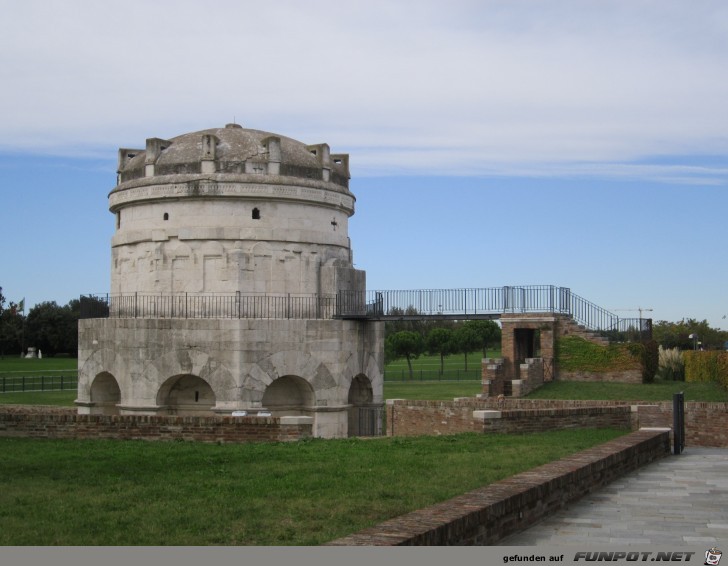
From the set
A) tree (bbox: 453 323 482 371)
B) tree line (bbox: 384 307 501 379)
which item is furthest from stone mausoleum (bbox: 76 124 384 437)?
tree (bbox: 453 323 482 371)

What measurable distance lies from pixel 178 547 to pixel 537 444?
9.34m

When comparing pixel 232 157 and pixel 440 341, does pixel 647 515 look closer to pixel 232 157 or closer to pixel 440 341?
pixel 232 157

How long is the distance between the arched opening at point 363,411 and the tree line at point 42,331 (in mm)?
54813

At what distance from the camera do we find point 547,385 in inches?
1102

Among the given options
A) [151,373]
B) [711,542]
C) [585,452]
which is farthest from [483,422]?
[151,373]

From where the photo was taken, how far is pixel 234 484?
1129 cm

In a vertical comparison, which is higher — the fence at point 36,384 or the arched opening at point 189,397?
the arched opening at point 189,397

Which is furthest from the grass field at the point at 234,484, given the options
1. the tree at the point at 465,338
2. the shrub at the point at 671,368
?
the tree at the point at 465,338

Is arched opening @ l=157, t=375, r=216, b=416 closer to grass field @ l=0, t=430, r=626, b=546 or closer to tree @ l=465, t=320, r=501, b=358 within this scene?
grass field @ l=0, t=430, r=626, b=546

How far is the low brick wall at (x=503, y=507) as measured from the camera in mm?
7941

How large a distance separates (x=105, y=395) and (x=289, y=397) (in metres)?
5.63

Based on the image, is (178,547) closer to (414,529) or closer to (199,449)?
(414,529)

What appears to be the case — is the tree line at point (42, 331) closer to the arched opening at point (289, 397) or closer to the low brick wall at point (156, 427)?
the arched opening at point (289, 397)

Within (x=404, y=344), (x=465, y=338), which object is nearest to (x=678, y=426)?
(x=404, y=344)
